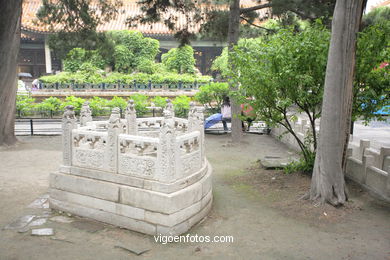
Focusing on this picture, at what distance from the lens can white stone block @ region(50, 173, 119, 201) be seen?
263 inches

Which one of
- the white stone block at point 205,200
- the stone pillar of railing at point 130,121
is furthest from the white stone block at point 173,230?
the stone pillar of railing at point 130,121

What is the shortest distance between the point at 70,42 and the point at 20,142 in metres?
4.30

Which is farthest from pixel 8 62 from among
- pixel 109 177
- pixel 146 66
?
pixel 146 66

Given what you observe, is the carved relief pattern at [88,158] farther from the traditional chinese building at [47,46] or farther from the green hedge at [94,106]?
the traditional chinese building at [47,46]

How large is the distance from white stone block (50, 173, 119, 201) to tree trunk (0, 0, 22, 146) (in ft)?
23.2

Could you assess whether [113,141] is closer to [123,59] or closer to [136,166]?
[136,166]

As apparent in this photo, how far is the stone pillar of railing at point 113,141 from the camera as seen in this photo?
671 centimetres

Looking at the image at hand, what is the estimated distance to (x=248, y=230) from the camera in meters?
6.53

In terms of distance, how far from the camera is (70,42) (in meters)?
15.1

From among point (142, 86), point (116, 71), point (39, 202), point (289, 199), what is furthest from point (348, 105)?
point (116, 71)

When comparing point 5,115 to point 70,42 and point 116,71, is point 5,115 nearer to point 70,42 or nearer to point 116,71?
point 70,42

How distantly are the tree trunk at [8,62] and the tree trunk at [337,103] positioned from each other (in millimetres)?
9920

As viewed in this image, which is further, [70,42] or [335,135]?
[70,42]

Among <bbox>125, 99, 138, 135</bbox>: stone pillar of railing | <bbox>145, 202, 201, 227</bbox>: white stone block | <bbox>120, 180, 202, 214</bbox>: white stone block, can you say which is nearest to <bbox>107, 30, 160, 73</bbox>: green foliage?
<bbox>125, 99, 138, 135</bbox>: stone pillar of railing
